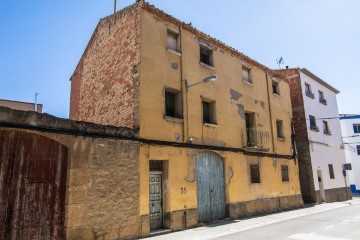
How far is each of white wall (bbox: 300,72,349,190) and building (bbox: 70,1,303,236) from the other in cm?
520

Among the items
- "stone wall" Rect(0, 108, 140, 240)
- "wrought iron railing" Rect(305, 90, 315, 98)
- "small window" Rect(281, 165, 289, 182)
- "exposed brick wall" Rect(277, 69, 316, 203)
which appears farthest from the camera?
"wrought iron railing" Rect(305, 90, 315, 98)

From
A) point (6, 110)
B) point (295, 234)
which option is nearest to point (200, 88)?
point (295, 234)

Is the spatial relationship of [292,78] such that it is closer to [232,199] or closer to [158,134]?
[232,199]

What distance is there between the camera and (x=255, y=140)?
1502cm

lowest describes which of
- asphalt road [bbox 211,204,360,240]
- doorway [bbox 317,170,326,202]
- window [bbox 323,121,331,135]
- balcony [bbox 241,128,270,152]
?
asphalt road [bbox 211,204,360,240]

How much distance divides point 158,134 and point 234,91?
5.76m

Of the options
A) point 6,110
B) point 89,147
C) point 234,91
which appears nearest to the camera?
point 6,110

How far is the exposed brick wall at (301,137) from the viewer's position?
63.2ft

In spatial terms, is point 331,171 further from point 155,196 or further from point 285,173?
point 155,196

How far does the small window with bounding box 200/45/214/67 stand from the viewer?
44.6 feet

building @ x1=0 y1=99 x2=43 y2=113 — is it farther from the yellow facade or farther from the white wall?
the white wall

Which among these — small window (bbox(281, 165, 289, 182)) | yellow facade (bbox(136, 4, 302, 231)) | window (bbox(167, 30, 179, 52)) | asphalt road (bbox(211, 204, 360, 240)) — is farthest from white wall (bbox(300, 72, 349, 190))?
window (bbox(167, 30, 179, 52))

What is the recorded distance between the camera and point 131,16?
11539 mm

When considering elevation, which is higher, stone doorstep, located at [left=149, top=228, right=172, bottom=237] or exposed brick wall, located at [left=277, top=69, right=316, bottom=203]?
exposed brick wall, located at [left=277, top=69, right=316, bottom=203]
